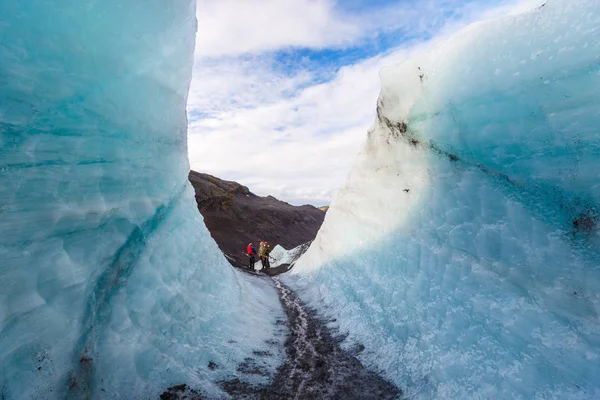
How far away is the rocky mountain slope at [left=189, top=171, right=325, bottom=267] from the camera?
105 ft

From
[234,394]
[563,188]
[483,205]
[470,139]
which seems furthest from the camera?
[470,139]

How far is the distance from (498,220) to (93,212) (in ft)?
19.7

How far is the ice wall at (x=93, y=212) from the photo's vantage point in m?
4.08

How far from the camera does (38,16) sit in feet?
14.4

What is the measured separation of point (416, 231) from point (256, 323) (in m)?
4.20

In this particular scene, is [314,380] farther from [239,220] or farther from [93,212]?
[239,220]

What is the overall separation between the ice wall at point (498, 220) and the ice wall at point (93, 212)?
3420mm

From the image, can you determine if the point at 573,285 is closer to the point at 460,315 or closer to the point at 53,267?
the point at 460,315

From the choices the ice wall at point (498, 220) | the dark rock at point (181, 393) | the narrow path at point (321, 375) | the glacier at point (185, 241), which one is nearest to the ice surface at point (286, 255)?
the narrow path at point (321, 375)

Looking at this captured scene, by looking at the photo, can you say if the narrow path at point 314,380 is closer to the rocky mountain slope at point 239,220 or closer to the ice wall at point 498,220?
the ice wall at point 498,220

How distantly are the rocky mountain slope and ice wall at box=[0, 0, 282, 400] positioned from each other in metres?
20.2

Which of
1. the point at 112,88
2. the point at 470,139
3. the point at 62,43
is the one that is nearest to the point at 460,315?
the point at 470,139

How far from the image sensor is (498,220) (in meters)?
5.33

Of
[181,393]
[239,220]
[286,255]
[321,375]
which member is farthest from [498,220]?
[239,220]
